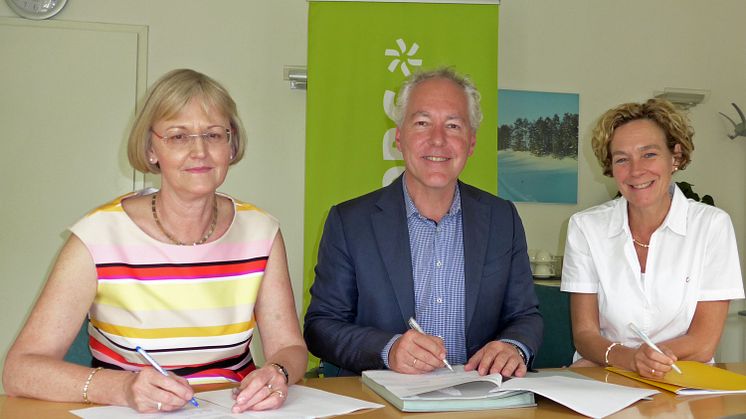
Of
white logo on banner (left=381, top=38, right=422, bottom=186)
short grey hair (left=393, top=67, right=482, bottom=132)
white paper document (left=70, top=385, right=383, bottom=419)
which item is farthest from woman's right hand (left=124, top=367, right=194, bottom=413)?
white logo on banner (left=381, top=38, right=422, bottom=186)

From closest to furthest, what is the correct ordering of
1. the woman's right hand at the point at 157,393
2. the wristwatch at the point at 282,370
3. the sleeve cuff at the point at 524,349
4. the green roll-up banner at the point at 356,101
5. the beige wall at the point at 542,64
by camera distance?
the woman's right hand at the point at 157,393
the wristwatch at the point at 282,370
the sleeve cuff at the point at 524,349
the green roll-up banner at the point at 356,101
the beige wall at the point at 542,64

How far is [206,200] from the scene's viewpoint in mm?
1954

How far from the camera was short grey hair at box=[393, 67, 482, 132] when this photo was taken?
234cm

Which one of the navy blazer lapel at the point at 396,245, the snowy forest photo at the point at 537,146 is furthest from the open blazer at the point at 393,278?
the snowy forest photo at the point at 537,146

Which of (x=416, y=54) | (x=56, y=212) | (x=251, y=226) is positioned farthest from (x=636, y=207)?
(x=56, y=212)

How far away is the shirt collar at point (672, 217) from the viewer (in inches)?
93.1

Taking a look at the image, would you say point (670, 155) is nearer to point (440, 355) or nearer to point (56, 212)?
point (440, 355)

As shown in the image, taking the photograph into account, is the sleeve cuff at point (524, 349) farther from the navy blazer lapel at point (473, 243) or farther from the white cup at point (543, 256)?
the white cup at point (543, 256)

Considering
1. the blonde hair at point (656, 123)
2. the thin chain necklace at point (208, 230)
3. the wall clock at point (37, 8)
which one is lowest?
the thin chain necklace at point (208, 230)

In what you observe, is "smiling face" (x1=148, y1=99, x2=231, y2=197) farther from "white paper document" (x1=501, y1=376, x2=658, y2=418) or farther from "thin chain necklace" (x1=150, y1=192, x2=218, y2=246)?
"white paper document" (x1=501, y1=376, x2=658, y2=418)

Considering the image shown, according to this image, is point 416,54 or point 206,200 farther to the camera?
point 416,54

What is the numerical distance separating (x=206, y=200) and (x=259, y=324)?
0.36m

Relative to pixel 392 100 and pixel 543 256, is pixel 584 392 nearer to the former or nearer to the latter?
pixel 392 100

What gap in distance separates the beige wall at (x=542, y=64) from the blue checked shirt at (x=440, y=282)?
251 centimetres
